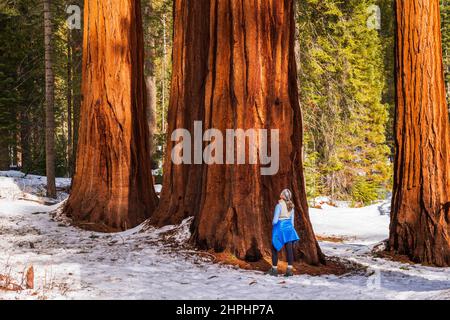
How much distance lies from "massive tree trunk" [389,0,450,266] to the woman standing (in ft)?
11.1

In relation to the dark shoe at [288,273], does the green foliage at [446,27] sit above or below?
above

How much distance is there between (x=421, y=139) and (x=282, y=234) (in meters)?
3.92

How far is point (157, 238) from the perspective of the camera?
9.80m

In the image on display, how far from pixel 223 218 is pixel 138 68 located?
18.5ft

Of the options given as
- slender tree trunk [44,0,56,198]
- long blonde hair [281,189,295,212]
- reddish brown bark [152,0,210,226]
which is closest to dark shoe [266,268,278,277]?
long blonde hair [281,189,295,212]

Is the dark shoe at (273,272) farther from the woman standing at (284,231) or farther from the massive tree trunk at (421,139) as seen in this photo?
the massive tree trunk at (421,139)

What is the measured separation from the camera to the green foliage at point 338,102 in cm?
1956

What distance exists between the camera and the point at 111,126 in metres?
12.5

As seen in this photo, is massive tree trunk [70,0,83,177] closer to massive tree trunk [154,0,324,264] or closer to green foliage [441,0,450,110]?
massive tree trunk [154,0,324,264]

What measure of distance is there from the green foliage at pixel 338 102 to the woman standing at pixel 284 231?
10842 millimetres

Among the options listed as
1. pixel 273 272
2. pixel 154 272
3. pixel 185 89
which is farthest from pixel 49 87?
pixel 273 272

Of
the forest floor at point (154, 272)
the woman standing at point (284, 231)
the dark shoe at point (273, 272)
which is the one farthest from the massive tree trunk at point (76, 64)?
the dark shoe at point (273, 272)
